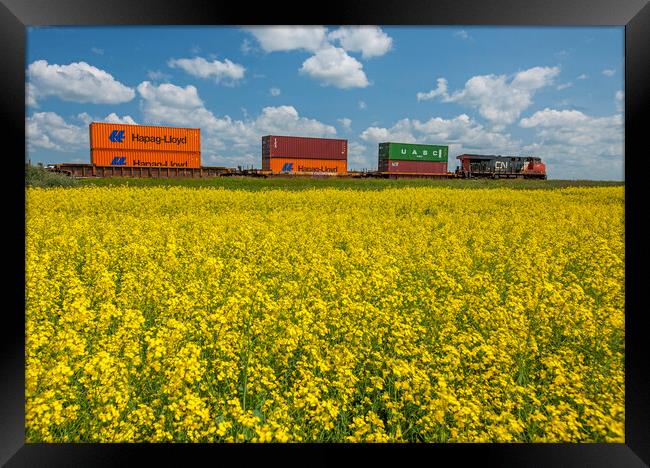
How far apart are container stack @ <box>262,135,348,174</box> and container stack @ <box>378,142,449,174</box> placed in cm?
533

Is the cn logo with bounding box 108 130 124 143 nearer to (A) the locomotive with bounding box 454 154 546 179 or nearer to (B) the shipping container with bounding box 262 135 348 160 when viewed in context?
(B) the shipping container with bounding box 262 135 348 160

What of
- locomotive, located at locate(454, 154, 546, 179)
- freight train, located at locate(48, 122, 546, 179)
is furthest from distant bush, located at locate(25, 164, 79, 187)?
locomotive, located at locate(454, 154, 546, 179)

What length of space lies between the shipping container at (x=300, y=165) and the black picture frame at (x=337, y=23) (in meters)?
44.3

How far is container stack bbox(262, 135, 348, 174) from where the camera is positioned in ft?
156


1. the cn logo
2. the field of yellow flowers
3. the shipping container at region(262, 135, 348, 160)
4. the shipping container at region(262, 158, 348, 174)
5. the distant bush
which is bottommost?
the field of yellow flowers

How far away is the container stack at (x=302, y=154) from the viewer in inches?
1866

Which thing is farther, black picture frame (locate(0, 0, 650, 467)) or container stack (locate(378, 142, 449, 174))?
container stack (locate(378, 142, 449, 174))

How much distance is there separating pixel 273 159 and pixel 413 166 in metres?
17.7

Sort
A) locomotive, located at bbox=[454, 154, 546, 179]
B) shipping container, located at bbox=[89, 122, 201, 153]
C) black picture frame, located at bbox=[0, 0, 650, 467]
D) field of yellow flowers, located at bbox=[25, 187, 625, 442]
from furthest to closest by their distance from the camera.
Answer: locomotive, located at bbox=[454, 154, 546, 179], shipping container, located at bbox=[89, 122, 201, 153], field of yellow flowers, located at bbox=[25, 187, 625, 442], black picture frame, located at bbox=[0, 0, 650, 467]

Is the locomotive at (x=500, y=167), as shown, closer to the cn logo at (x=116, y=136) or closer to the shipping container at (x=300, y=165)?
the shipping container at (x=300, y=165)

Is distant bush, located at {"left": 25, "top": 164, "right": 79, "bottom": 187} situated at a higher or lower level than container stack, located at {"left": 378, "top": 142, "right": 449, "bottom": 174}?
lower

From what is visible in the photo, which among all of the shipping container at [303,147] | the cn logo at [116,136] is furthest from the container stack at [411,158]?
the cn logo at [116,136]

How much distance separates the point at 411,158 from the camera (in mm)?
53438
